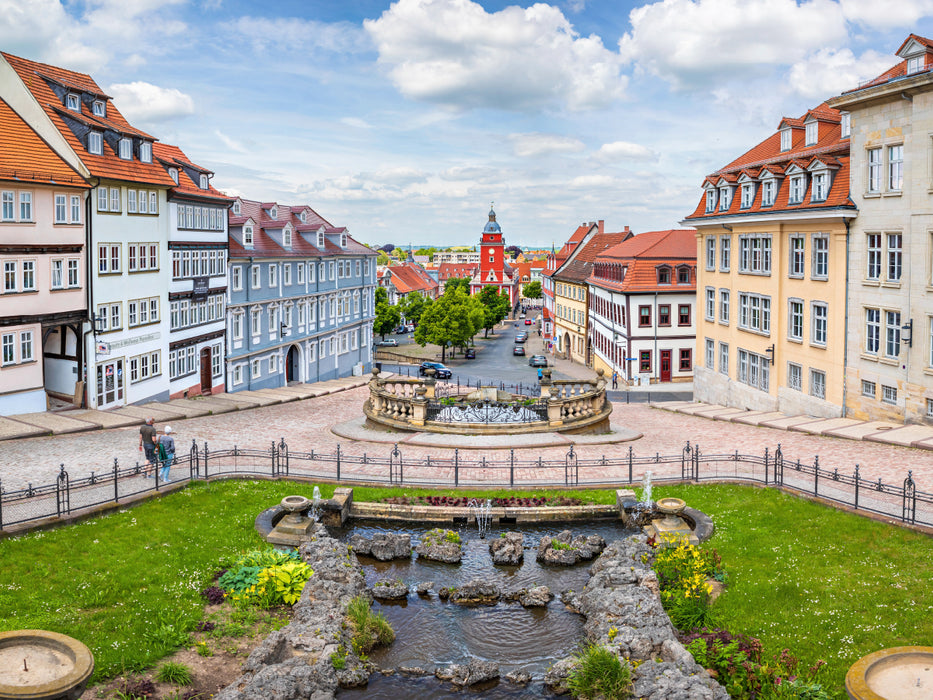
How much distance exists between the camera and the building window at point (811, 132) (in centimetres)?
4009

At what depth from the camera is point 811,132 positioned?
40500mm

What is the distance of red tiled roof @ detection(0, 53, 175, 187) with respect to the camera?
34.5 metres

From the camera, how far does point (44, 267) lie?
32.2 metres

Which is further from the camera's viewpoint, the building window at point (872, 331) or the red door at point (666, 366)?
the red door at point (666, 366)

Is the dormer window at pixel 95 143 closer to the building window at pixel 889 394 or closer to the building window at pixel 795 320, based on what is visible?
the building window at pixel 795 320

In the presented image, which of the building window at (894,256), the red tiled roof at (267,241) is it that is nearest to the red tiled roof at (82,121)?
the red tiled roof at (267,241)

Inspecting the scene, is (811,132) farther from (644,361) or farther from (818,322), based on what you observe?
(644,361)

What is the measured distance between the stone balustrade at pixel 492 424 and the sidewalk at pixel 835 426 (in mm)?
7568

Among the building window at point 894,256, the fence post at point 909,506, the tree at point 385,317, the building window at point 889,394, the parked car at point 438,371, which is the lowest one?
the parked car at point 438,371

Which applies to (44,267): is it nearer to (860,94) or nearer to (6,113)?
(6,113)

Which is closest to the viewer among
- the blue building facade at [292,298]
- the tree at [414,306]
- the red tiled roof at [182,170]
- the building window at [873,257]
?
the building window at [873,257]

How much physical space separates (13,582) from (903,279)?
30002 mm

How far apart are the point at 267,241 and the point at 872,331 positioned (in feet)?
124

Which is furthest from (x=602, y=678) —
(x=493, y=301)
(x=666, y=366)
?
(x=493, y=301)
